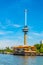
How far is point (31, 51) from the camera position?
190 metres

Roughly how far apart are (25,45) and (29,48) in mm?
4739

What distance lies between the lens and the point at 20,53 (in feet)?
650

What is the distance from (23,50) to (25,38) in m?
11.3

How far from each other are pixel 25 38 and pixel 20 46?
7.40 m

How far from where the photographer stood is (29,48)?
19350cm

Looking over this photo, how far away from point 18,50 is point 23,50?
20.4ft

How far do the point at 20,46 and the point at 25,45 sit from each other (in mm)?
4761

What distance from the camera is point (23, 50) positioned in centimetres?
19312

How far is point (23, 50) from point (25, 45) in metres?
5.19

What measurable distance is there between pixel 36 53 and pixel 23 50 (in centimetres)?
1259

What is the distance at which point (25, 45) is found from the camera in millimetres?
196500

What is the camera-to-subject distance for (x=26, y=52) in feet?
621

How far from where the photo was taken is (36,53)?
200 metres

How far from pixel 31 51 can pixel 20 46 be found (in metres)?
12.7
